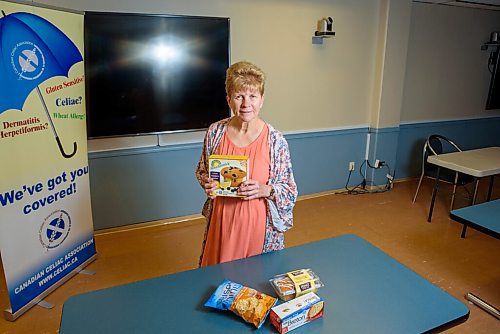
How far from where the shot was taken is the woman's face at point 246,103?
143 cm

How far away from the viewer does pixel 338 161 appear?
4.19 meters

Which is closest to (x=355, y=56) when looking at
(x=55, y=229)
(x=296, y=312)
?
(x=55, y=229)

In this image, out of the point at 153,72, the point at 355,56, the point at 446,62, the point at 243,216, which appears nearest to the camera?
the point at 243,216

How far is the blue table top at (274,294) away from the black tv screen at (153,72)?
6.40ft

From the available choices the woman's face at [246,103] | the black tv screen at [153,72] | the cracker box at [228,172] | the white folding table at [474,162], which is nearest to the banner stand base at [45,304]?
the black tv screen at [153,72]

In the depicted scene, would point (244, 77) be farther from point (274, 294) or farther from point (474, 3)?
point (474, 3)

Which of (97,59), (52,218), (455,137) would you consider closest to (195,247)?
(52,218)

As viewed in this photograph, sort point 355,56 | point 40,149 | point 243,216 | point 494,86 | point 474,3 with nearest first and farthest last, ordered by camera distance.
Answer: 1. point 243,216
2. point 40,149
3. point 355,56
4. point 474,3
5. point 494,86

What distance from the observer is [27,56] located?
2.00 meters

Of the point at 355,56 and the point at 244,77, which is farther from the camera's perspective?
the point at 355,56

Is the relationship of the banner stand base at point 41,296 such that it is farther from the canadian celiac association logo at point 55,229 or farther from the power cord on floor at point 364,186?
the power cord on floor at point 364,186

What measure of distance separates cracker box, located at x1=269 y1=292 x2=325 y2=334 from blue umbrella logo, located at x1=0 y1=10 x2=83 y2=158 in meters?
1.76

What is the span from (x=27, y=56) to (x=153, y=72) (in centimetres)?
104

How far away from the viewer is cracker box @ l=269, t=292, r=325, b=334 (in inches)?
40.0
